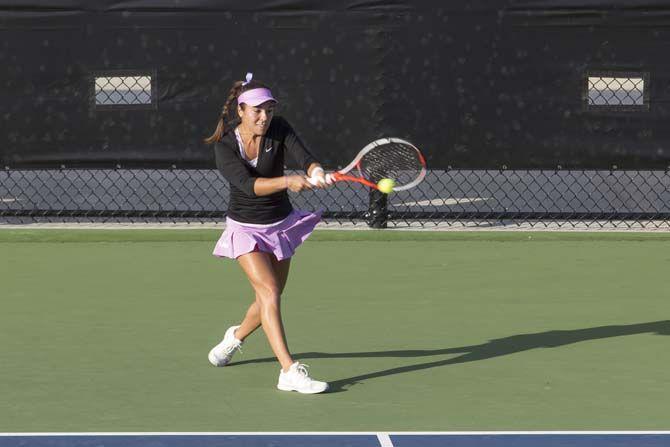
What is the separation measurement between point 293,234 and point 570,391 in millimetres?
1435

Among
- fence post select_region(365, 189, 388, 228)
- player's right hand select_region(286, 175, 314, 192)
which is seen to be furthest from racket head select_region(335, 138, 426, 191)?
fence post select_region(365, 189, 388, 228)

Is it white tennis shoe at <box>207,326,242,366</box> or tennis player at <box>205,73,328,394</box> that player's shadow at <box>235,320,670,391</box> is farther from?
tennis player at <box>205,73,328,394</box>

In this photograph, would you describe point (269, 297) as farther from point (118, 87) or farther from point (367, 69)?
point (118, 87)

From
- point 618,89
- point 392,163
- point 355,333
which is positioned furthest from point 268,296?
point 618,89

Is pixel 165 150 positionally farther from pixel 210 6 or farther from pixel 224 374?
pixel 224 374

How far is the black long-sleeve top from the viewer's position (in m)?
6.75

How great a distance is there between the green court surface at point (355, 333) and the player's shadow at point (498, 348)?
0.02 m

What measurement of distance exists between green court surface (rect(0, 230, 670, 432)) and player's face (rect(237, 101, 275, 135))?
1153 mm

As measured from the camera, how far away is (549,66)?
37.8ft

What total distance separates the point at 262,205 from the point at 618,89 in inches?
224

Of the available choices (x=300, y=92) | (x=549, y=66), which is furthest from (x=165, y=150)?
(x=549, y=66)

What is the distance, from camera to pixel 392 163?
25.2 ft

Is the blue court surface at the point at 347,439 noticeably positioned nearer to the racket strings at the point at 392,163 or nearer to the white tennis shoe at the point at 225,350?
the white tennis shoe at the point at 225,350

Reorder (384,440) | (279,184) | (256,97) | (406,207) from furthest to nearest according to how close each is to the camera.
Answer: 1. (406,207)
2. (256,97)
3. (279,184)
4. (384,440)
